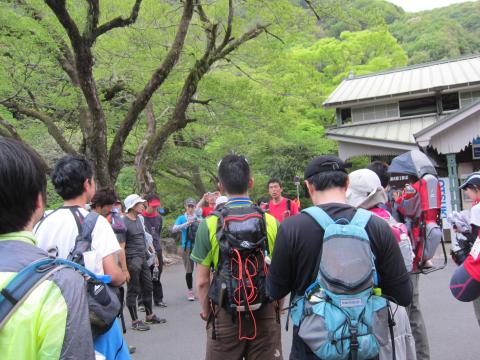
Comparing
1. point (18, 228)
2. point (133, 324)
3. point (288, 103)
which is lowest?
point (133, 324)

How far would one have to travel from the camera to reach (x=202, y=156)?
14.9 m

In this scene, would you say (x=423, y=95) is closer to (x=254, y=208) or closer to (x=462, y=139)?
(x=462, y=139)

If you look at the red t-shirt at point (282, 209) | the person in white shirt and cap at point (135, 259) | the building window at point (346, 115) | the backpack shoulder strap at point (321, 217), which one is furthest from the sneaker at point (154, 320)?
the building window at point (346, 115)

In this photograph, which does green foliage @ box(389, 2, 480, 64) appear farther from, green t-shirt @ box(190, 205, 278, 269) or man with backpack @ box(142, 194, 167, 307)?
green t-shirt @ box(190, 205, 278, 269)

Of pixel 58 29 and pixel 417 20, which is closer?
pixel 58 29

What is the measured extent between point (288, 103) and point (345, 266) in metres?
11.4

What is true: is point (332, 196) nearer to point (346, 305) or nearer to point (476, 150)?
point (346, 305)

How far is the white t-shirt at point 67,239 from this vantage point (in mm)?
2609

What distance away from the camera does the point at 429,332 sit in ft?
17.1

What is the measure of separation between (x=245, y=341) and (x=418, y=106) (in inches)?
626

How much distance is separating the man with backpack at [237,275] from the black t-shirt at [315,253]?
1.67 ft

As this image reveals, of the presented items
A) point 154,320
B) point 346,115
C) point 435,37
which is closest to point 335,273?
point 154,320

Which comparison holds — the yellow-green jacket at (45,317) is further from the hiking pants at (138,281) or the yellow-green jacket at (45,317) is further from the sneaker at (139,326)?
the sneaker at (139,326)

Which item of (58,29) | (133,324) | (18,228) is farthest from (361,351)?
(58,29)
